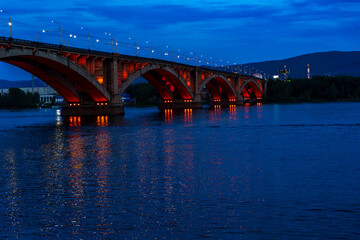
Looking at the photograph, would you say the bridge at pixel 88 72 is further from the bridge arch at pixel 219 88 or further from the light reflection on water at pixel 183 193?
the light reflection on water at pixel 183 193

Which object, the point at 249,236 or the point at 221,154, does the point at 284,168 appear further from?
the point at 249,236

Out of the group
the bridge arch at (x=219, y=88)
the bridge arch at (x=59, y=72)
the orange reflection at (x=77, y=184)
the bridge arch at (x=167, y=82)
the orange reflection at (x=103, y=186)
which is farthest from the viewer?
the bridge arch at (x=219, y=88)

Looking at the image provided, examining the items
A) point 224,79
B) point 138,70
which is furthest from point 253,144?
point 224,79

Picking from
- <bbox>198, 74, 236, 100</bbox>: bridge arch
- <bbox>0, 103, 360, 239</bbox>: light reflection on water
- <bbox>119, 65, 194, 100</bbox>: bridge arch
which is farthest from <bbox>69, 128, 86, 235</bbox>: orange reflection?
<bbox>198, 74, 236, 100</bbox>: bridge arch

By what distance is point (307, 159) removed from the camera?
79.2ft

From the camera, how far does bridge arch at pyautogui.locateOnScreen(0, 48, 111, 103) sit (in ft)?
204

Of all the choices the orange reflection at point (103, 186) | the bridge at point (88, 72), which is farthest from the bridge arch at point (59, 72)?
the orange reflection at point (103, 186)

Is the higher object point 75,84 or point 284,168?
point 75,84

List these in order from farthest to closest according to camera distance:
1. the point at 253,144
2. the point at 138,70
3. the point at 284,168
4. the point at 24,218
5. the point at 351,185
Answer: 1. the point at 138,70
2. the point at 253,144
3. the point at 284,168
4. the point at 351,185
5. the point at 24,218

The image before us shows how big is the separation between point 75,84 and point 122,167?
59.4m

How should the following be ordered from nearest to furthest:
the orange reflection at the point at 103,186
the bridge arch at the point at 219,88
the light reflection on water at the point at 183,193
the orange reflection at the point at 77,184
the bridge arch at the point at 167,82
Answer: the light reflection on water at the point at 183,193 < the orange reflection at the point at 103,186 < the orange reflection at the point at 77,184 < the bridge arch at the point at 167,82 < the bridge arch at the point at 219,88

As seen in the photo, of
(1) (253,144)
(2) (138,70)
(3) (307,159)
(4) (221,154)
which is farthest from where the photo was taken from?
(2) (138,70)

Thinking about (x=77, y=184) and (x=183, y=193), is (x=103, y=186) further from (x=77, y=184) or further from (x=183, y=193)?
(x=183, y=193)

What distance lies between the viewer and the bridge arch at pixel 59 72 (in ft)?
204
